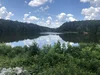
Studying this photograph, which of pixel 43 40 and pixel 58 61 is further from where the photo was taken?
pixel 43 40

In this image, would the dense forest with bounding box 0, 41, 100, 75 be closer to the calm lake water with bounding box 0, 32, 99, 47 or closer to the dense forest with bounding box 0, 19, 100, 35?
the calm lake water with bounding box 0, 32, 99, 47

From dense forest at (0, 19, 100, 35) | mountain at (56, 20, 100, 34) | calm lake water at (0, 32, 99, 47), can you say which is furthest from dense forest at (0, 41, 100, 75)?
mountain at (56, 20, 100, 34)

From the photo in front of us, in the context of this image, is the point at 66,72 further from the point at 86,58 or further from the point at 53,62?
the point at 86,58

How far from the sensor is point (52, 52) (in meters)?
9.29

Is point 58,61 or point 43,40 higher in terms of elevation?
point 58,61

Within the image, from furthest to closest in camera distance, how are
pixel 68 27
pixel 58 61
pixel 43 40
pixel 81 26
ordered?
1. pixel 68 27
2. pixel 81 26
3. pixel 43 40
4. pixel 58 61

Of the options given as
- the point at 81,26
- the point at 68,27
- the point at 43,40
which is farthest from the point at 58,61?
the point at 68,27

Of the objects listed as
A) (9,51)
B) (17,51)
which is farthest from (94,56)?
(9,51)

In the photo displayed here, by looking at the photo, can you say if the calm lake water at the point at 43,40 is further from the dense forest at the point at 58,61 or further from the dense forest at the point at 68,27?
the dense forest at the point at 68,27

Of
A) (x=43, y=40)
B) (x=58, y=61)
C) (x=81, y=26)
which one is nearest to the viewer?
(x=58, y=61)

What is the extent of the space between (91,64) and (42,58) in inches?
84.4

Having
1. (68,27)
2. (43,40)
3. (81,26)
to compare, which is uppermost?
(81,26)

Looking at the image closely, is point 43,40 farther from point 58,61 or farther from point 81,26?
point 81,26

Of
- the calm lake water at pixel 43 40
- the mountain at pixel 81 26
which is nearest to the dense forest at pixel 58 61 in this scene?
the calm lake water at pixel 43 40
